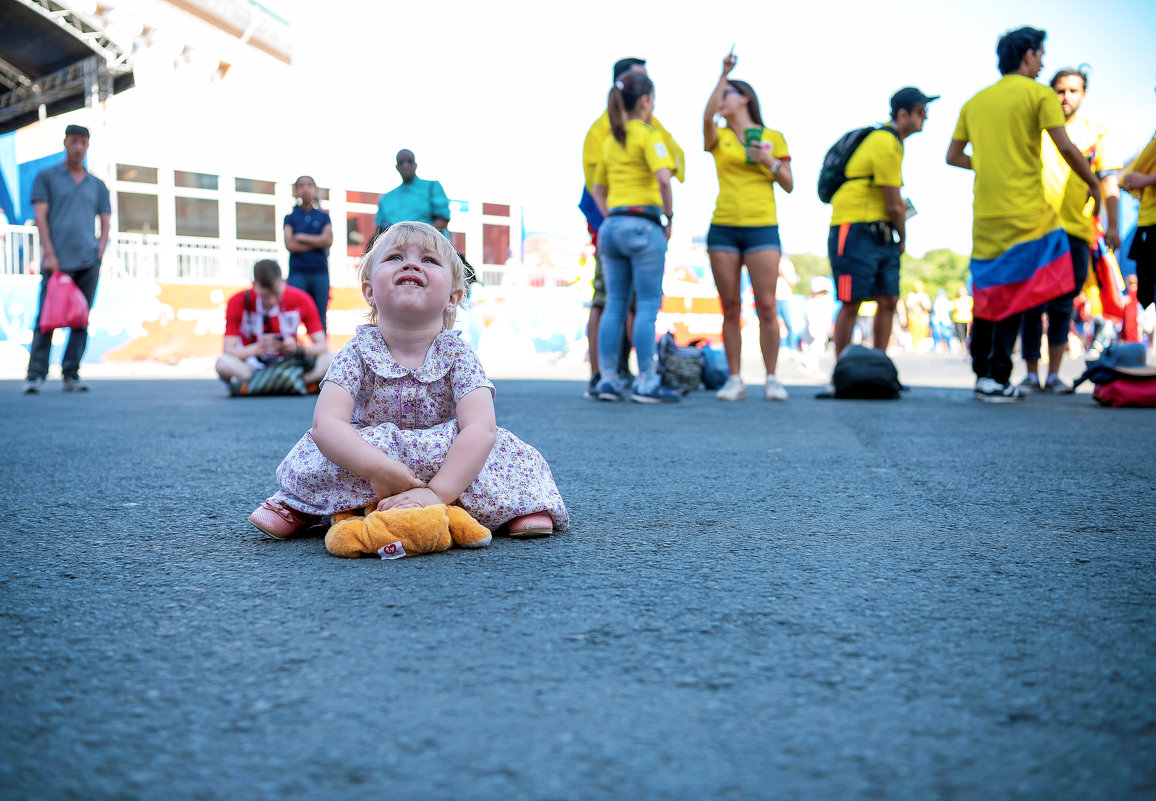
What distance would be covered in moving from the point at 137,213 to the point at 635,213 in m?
19.6

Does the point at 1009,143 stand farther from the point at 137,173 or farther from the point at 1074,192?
the point at 137,173

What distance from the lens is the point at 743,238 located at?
6.66m

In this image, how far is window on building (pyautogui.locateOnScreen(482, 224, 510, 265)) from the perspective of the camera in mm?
27906

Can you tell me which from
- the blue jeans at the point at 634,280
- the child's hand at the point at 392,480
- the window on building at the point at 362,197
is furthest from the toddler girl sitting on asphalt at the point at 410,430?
the window on building at the point at 362,197

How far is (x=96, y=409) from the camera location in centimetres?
617

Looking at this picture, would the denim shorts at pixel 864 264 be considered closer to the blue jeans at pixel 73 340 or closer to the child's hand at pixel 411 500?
the child's hand at pixel 411 500

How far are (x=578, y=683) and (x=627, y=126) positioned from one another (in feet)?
18.1

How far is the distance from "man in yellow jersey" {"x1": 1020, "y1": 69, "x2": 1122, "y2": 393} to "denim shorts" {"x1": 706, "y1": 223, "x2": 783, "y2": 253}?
176cm

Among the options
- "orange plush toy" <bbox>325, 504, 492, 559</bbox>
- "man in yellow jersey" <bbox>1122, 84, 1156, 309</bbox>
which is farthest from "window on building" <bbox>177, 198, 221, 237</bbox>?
"orange plush toy" <bbox>325, 504, 492, 559</bbox>

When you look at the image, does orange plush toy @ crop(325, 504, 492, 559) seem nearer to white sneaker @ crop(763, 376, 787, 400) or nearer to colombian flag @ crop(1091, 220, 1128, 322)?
white sneaker @ crop(763, 376, 787, 400)

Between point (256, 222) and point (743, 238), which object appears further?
point (256, 222)

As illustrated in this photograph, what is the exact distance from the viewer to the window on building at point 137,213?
73.9 ft

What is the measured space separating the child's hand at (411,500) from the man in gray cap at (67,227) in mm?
6464

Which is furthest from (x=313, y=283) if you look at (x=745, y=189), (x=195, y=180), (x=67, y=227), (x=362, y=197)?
(x=362, y=197)
